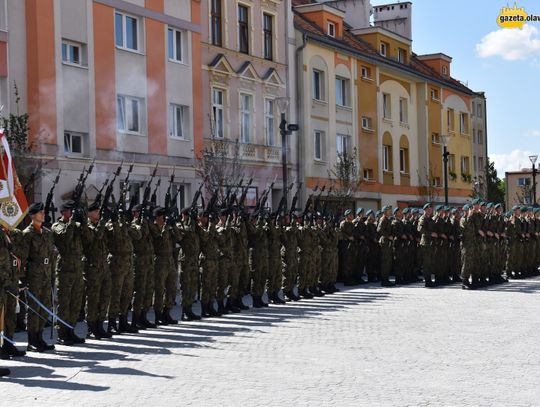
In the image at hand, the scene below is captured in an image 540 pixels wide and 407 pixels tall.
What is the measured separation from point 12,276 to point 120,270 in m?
2.49

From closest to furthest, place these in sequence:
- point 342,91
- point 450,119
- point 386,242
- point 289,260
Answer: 1. point 289,260
2. point 386,242
3. point 342,91
4. point 450,119

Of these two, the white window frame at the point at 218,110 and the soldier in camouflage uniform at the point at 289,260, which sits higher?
the white window frame at the point at 218,110

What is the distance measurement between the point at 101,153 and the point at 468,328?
13844 mm

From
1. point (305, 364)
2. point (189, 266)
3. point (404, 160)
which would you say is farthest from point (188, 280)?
point (404, 160)

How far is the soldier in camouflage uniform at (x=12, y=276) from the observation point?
10.1 meters

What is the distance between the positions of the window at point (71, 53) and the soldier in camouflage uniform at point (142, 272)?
1084 cm

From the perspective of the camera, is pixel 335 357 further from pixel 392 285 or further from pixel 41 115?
pixel 41 115

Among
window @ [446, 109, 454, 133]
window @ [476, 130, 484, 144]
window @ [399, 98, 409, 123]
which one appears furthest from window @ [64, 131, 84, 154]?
window @ [476, 130, 484, 144]

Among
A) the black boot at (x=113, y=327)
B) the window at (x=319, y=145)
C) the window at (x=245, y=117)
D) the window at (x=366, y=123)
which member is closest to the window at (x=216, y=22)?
Result: the window at (x=245, y=117)

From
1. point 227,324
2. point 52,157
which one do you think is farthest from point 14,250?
point 52,157

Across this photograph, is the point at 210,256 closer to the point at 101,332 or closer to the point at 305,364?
the point at 101,332

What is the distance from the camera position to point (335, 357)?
1008cm

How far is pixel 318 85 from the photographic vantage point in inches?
1396

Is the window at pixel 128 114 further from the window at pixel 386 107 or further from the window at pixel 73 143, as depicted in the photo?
the window at pixel 386 107
